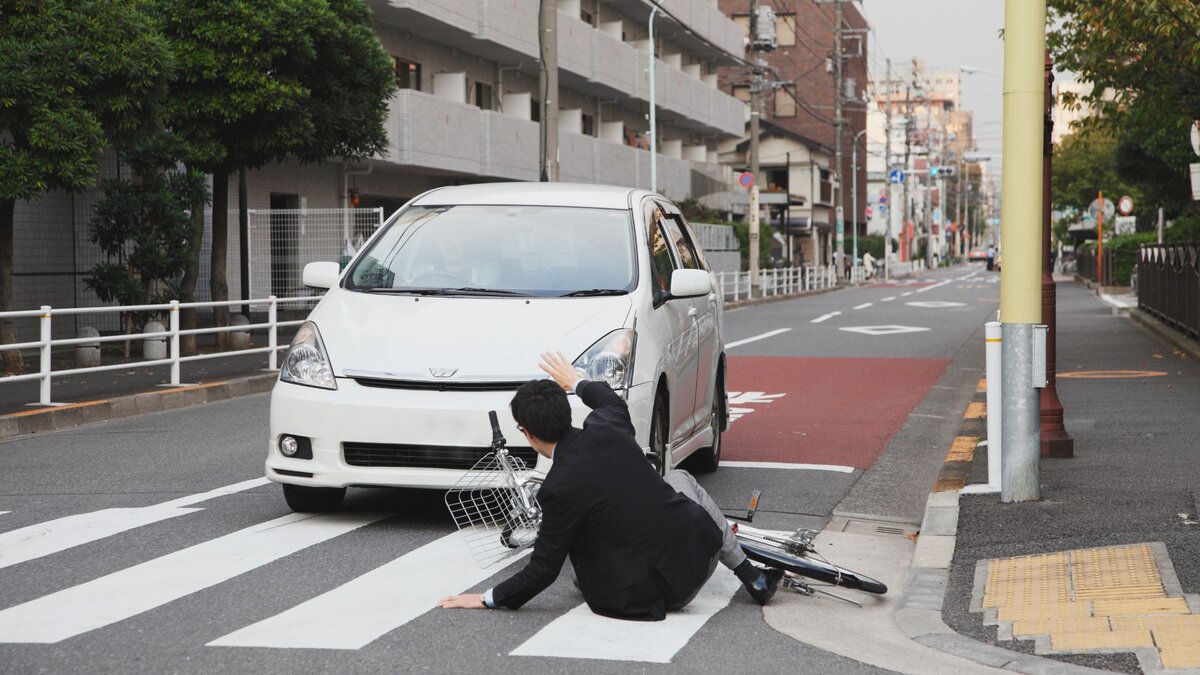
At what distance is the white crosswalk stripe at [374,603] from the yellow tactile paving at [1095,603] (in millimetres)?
2203

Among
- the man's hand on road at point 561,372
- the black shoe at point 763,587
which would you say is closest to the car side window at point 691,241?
the man's hand on road at point 561,372

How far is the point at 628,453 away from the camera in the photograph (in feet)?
18.7

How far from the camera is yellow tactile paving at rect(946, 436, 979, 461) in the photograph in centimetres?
1032

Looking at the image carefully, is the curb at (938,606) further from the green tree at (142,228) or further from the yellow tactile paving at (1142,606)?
the green tree at (142,228)

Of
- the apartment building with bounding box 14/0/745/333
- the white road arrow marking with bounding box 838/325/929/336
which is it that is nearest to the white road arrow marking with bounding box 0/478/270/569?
the apartment building with bounding box 14/0/745/333

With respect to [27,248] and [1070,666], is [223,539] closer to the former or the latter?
[1070,666]

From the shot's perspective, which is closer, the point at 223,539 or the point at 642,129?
the point at 223,539

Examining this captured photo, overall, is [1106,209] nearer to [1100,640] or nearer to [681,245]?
[681,245]

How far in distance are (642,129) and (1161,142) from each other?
2317 cm

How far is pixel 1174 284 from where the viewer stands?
22781 millimetres

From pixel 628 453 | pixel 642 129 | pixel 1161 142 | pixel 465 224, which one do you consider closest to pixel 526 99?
pixel 642 129

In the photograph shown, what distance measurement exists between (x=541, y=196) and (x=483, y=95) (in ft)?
95.7

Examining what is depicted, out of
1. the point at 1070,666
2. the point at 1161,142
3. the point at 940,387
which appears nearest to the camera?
the point at 1070,666

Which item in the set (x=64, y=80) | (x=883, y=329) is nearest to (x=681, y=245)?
(x=64, y=80)
